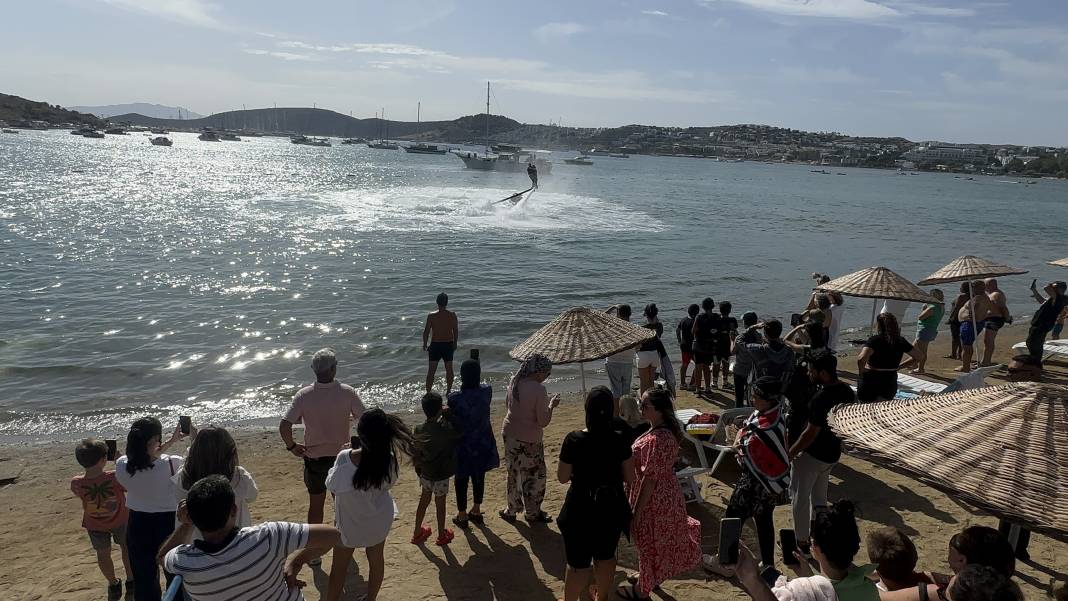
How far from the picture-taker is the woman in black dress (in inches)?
170

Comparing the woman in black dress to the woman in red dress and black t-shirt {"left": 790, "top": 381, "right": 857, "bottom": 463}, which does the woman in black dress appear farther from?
black t-shirt {"left": 790, "top": 381, "right": 857, "bottom": 463}

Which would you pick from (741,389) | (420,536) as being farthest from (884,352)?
(420,536)

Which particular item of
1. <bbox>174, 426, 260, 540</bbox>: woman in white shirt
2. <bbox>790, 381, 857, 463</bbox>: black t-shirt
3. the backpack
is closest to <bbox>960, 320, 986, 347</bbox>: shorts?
<bbox>790, 381, 857, 463</bbox>: black t-shirt

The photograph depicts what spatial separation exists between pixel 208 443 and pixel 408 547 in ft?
9.25

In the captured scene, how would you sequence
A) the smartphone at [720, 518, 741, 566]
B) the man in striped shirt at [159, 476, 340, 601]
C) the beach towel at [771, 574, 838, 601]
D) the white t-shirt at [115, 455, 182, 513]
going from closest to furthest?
1. the smartphone at [720, 518, 741, 566]
2. the man in striped shirt at [159, 476, 340, 601]
3. the beach towel at [771, 574, 838, 601]
4. the white t-shirt at [115, 455, 182, 513]

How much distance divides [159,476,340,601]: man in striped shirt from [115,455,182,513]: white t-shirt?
1497 mm

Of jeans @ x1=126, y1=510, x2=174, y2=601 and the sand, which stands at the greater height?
jeans @ x1=126, y1=510, x2=174, y2=601

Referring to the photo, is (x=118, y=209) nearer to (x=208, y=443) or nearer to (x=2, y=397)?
(x=2, y=397)

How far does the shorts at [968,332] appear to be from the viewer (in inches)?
501

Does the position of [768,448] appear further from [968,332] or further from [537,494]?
[968,332]

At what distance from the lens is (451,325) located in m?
11.1

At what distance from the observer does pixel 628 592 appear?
17.2 feet

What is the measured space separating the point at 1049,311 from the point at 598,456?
10.3 metres

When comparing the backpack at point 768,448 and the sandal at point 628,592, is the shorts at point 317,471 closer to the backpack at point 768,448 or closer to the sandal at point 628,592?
the sandal at point 628,592
